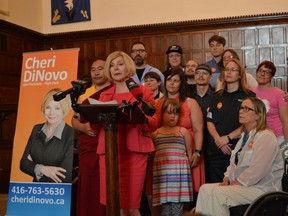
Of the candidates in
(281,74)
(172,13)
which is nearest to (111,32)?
(172,13)

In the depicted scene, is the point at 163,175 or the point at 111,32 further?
the point at 111,32

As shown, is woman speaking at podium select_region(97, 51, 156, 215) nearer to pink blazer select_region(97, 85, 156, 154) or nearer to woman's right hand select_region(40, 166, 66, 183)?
pink blazer select_region(97, 85, 156, 154)

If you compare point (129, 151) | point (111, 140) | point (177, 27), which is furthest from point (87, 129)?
point (177, 27)

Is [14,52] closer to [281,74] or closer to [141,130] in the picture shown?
[281,74]

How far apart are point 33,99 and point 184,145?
4.66 ft

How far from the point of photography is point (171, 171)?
359 centimetres

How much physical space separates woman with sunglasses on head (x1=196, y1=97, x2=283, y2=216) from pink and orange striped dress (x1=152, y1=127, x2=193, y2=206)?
0.42 meters

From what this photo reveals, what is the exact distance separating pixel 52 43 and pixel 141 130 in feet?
24.6

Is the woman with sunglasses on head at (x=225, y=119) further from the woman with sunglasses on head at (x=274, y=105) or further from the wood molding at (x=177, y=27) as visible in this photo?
the wood molding at (x=177, y=27)

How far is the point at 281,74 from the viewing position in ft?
28.5

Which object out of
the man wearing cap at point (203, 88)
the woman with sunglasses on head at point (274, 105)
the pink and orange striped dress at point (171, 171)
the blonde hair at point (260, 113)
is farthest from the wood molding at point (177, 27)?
the blonde hair at point (260, 113)

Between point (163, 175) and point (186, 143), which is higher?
point (186, 143)

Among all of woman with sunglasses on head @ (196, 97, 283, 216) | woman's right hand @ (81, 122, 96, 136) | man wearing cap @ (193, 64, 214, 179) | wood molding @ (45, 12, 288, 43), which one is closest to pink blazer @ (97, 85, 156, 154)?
woman's right hand @ (81, 122, 96, 136)

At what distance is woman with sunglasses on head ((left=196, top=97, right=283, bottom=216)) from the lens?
3.02 m
